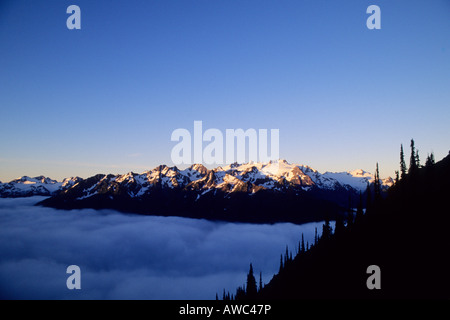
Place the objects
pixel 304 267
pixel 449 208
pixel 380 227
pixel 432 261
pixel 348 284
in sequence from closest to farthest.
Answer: pixel 432 261 → pixel 449 208 → pixel 348 284 → pixel 380 227 → pixel 304 267

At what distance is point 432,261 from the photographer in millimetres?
55656

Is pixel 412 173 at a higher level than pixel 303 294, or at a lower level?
higher
